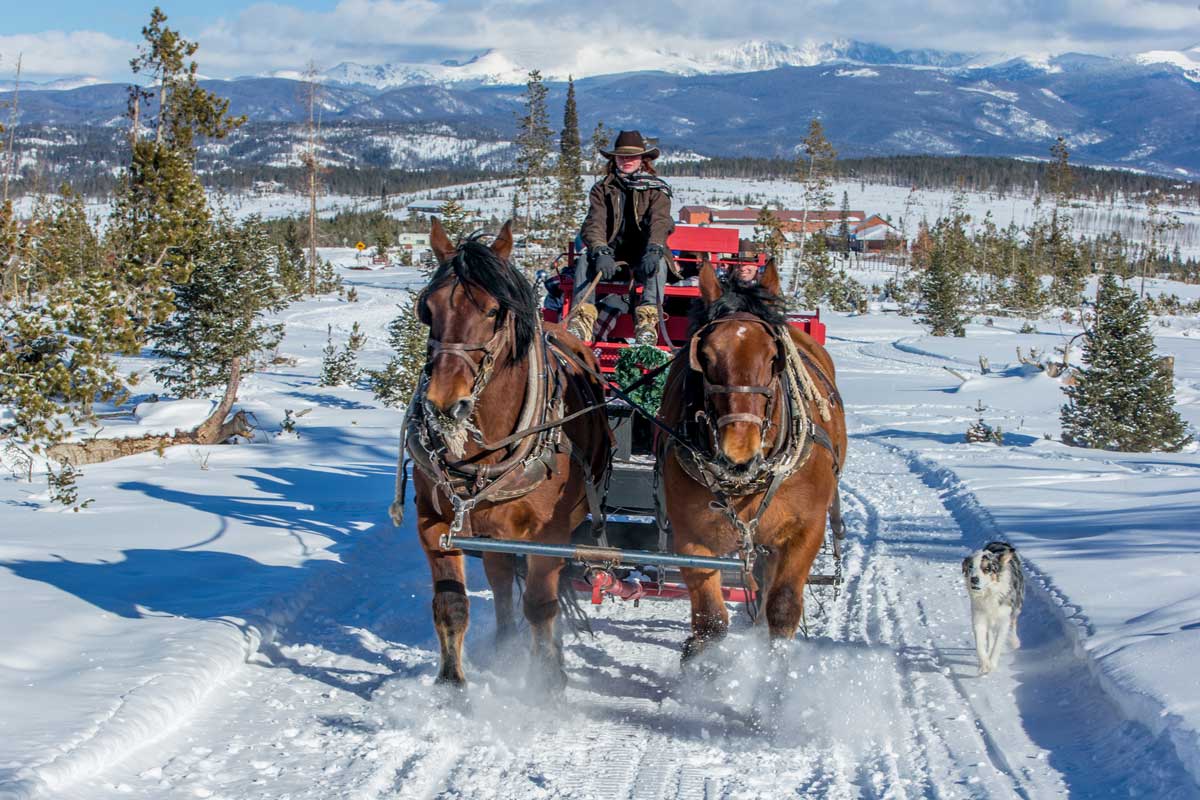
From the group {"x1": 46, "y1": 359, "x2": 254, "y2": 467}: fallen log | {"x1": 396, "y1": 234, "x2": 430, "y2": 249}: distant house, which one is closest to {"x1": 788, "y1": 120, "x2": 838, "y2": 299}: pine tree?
{"x1": 46, "y1": 359, "x2": 254, "y2": 467}: fallen log

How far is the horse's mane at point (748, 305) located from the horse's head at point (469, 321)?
2.98 feet

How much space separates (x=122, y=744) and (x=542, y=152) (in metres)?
50.4

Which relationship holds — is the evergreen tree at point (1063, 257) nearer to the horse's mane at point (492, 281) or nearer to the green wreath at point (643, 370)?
the green wreath at point (643, 370)

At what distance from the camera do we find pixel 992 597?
19.1 feet

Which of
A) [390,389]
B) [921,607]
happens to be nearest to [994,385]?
[390,389]

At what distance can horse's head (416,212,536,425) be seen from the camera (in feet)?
14.7

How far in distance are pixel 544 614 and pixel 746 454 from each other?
1.73 metres

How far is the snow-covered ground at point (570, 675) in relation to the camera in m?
4.42

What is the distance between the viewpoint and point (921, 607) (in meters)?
7.21

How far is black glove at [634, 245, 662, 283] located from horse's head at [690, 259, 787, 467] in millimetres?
2436

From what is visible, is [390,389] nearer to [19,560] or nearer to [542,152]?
[19,560]

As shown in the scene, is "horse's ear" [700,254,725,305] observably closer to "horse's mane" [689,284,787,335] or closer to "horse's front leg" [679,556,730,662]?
"horse's mane" [689,284,787,335]

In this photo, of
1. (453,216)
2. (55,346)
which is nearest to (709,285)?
(55,346)

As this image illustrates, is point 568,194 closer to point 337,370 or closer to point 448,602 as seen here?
point 337,370
